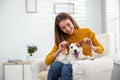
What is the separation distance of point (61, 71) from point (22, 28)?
6.99ft

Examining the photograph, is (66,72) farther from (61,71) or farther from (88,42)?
(88,42)

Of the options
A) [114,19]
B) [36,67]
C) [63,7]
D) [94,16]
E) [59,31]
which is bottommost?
[36,67]

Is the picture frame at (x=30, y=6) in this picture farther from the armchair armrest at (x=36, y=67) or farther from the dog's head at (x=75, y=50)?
the dog's head at (x=75, y=50)

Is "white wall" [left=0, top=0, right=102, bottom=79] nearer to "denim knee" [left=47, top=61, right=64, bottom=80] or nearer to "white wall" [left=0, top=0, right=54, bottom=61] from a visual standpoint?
"white wall" [left=0, top=0, right=54, bottom=61]

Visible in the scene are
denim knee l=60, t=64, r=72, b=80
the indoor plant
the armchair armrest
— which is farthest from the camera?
the indoor plant

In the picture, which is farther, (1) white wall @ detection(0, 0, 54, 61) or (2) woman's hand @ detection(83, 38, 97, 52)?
(1) white wall @ detection(0, 0, 54, 61)

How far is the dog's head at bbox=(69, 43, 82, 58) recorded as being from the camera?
80.6 inches

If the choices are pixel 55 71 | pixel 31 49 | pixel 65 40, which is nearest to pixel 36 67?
pixel 65 40

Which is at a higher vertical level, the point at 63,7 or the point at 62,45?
the point at 63,7

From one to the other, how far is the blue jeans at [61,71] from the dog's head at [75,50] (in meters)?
0.20

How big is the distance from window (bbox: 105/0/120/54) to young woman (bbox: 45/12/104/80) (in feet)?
3.83

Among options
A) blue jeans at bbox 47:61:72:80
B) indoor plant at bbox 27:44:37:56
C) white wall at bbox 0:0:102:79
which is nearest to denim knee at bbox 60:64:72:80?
blue jeans at bbox 47:61:72:80

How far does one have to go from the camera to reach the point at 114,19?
3.39 metres

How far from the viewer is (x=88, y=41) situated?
200 cm
